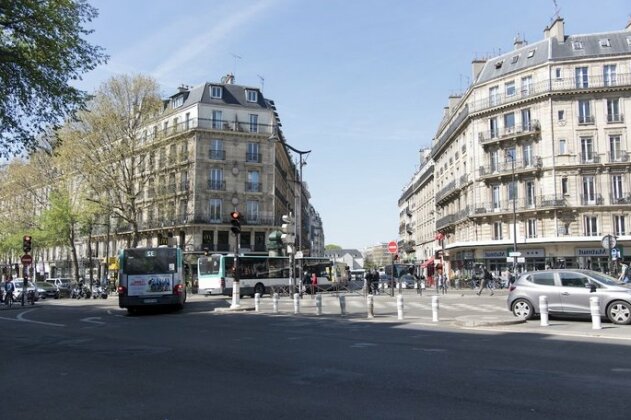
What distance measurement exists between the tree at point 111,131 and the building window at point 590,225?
35252 mm

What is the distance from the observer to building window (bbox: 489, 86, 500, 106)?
166 feet

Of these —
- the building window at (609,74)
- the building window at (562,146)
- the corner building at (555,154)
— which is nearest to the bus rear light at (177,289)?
the corner building at (555,154)

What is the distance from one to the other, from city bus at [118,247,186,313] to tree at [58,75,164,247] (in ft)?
71.8

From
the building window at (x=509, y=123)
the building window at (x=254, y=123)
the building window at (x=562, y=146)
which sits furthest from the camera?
the building window at (x=254, y=123)

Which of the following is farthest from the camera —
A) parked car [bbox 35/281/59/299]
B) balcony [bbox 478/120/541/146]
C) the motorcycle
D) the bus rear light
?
balcony [bbox 478/120/541/146]

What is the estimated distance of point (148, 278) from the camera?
21.8m

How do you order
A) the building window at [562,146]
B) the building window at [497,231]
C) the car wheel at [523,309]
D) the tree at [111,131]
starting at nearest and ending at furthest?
the car wheel at [523,309]
the tree at [111,131]
the building window at [562,146]
the building window at [497,231]

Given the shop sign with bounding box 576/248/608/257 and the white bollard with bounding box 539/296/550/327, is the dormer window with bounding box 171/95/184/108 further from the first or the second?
the white bollard with bounding box 539/296/550/327

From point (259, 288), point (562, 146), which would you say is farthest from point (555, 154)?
point (259, 288)

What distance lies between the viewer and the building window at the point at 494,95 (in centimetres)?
5053

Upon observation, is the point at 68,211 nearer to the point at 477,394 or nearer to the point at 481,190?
the point at 481,190

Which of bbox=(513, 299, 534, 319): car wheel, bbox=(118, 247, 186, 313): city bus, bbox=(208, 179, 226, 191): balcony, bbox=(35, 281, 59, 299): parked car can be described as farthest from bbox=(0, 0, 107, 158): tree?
bbox=(208, 179, 226, 191): balcony

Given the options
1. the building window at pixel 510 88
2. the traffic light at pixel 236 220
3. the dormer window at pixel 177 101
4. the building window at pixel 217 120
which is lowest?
the traffic light at pixel 236 220

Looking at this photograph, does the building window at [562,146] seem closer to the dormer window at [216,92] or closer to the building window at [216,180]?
the building window at [216,180]
